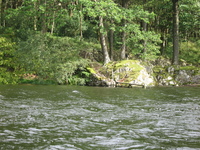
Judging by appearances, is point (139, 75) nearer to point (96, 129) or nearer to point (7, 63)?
point (7, 63)

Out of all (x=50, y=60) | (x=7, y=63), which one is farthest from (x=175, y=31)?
(x=7, y=63)

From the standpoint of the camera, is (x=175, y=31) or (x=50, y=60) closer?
(x=50, y=60)

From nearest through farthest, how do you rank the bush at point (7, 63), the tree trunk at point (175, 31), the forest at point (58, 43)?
the bush at point (7, 63) < the forest at point (58, 43) < the tree trunk at point (175, 31)

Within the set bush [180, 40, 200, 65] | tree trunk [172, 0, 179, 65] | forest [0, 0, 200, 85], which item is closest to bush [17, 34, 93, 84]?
forest [0, 0, 200, 85]

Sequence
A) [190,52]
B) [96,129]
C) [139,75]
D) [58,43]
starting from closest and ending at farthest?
[96,129] < [139,75] < [58,43] < [190,52]

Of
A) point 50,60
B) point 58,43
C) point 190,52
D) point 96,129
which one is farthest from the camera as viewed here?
point 190,52

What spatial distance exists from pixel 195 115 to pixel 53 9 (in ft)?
58.9

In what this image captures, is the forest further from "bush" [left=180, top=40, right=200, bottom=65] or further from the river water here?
the river water

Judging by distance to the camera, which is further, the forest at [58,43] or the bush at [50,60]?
the bush at [50,60]

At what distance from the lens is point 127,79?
Result: 21.6 metres

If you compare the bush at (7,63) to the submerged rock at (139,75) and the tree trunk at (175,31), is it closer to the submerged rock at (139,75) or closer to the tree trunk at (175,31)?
the submerged rock at (139,75)

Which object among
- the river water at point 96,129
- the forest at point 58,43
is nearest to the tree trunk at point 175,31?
the forest at point 58,43

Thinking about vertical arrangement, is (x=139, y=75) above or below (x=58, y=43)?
below

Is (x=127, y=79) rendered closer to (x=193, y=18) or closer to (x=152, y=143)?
(x=193, y=18)
